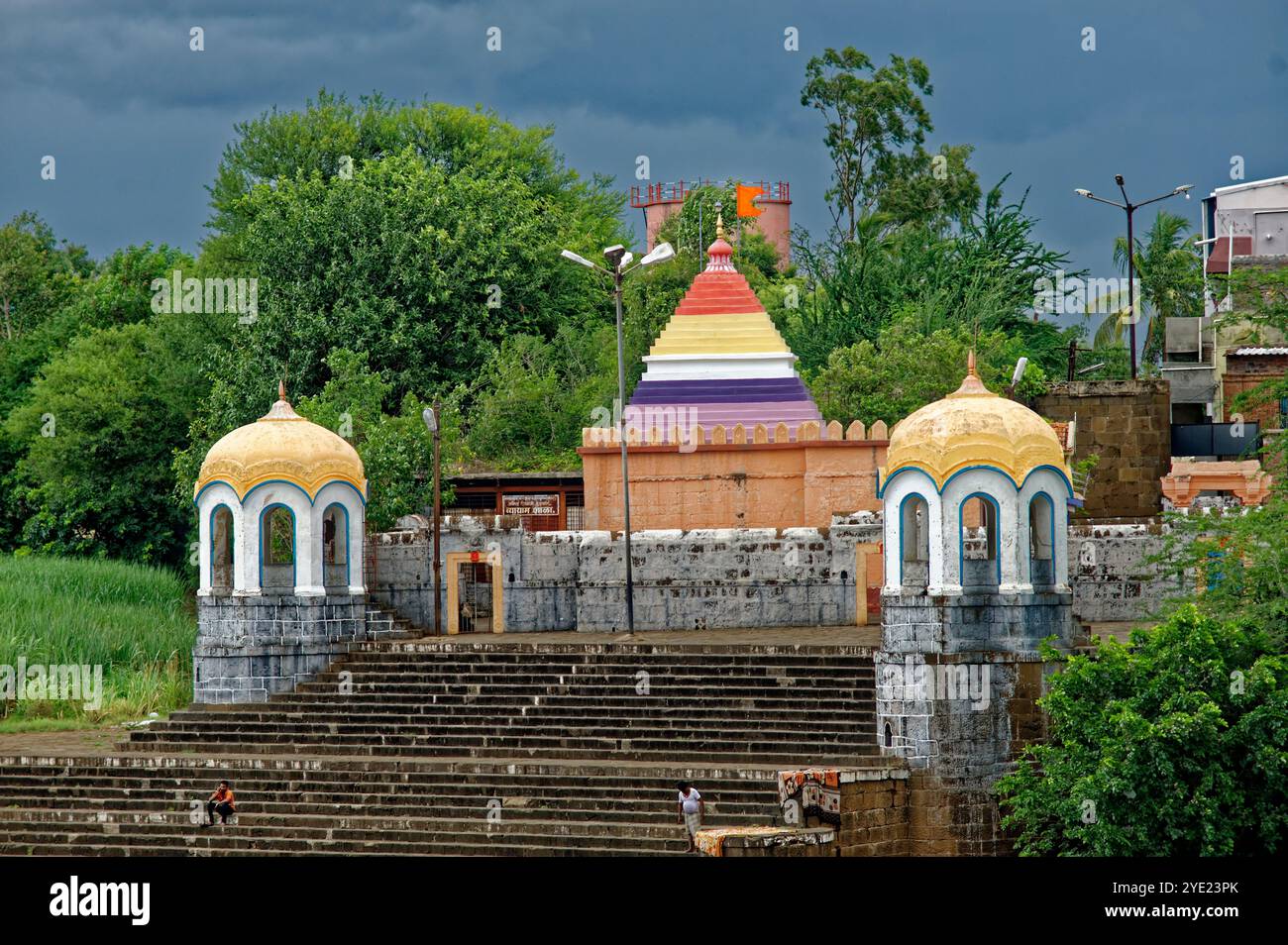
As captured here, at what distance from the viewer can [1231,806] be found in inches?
906

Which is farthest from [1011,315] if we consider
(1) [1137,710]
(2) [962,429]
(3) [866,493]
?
(1) [1137,710]

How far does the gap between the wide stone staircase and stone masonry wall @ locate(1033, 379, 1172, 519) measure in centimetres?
1062

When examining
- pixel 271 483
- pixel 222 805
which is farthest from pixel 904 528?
pixel 271 483

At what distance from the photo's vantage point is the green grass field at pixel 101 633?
32.9m

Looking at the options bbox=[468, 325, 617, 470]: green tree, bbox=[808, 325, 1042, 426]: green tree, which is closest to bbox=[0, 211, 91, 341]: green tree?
bbox=[468, 325, 617, 470]: green tree

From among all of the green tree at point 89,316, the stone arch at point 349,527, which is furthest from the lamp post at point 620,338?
the green tree at point 89,316

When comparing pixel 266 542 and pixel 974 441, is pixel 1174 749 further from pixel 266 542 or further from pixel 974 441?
pixel 266 542

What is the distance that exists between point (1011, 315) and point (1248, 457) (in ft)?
33.4

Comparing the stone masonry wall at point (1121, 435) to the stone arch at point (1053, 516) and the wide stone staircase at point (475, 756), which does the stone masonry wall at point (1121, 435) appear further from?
the wide stone staircase at point (475, 756)

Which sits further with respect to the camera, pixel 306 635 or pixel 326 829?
pixel 306 635

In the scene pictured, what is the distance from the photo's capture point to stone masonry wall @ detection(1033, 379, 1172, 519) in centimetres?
3659

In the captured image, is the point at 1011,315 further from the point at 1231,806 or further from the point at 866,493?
the point at 1231,806

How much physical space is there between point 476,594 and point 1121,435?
11.6 m
